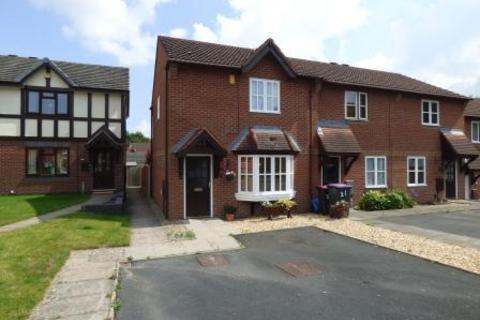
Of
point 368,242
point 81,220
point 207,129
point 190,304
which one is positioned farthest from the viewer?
point 207,129

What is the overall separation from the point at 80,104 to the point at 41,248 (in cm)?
1426

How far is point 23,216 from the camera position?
43.0 ft

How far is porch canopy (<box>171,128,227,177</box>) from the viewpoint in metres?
12.5

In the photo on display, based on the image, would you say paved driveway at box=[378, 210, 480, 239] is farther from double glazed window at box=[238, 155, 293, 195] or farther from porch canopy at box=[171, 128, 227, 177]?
porch canopy at box=[171, 128, 227, 177]

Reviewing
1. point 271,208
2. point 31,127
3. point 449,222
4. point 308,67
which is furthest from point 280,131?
point 31,127

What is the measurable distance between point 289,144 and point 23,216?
10572 millimetres

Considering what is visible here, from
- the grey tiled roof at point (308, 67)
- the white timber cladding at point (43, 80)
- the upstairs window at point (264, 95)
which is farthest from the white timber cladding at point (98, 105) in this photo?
the upstairs window at point (264, 95)

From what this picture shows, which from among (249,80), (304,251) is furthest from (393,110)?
(304,251)

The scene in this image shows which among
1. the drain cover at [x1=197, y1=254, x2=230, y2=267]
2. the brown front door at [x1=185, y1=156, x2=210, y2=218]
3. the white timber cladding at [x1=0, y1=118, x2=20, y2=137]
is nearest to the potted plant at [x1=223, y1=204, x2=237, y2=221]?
the brown front door at [x1=185, y1=156, x2=210, y2=218]

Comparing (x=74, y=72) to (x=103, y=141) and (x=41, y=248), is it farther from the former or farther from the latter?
(x=41, y=248)

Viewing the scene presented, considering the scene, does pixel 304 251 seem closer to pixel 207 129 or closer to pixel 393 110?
pixel 207 129

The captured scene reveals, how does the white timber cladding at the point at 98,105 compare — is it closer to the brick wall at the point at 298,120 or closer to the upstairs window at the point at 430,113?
the brick wall at the point at 298,120

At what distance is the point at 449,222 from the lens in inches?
505

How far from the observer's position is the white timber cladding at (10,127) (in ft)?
64.2
